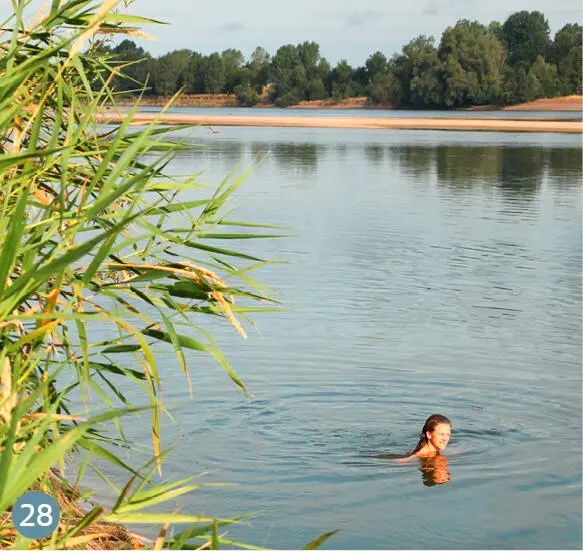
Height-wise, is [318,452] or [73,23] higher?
[73,23]

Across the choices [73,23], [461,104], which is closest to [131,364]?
[73,23]

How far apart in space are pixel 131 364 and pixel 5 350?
712cm

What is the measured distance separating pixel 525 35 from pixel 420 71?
101ft

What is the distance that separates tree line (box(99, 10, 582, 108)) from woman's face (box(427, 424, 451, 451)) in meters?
86.3

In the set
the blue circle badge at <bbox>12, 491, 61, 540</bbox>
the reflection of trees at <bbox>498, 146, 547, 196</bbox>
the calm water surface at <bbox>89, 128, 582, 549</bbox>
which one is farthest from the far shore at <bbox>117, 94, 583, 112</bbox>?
the blue circle badge at <bbox>12, 491, 61, 540</bbox>

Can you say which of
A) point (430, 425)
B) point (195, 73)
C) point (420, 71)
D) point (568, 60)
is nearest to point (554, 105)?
point (568, 60)

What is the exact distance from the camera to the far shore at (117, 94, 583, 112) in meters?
115

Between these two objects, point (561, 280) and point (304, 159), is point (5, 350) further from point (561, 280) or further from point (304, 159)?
point (304, 159)

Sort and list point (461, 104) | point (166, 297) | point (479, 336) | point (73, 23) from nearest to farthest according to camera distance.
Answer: point (166, 297) → point (73, 23) → point (479, 336) → point (461, 104)

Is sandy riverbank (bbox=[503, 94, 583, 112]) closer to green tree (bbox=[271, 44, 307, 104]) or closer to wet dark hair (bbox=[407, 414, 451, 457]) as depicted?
green tree (bbox=[271, 44, 307, 104])

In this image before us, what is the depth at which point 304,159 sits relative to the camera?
40688 millimetres

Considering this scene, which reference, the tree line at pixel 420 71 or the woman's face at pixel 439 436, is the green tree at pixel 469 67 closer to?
the tree line at pixel 420 71

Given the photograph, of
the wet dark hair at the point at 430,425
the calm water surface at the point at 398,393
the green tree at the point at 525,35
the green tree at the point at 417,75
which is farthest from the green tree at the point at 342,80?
the wet dark hair at the point at 430,425

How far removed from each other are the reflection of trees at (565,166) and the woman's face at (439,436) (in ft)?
75.7
